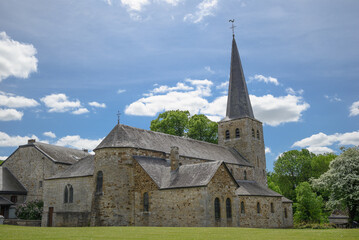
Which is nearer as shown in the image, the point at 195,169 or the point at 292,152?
the point at 195,169

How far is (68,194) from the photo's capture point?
3703cm

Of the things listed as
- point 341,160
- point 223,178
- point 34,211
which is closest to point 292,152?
point 341,160

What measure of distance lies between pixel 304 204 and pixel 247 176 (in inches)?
385

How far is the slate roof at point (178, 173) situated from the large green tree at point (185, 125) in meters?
22.4

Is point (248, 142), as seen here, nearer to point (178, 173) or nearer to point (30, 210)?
point (178, 173)

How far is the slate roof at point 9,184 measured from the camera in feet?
139

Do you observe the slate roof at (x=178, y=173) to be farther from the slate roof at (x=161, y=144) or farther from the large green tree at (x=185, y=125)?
the large green tree at (x=185, y=125)

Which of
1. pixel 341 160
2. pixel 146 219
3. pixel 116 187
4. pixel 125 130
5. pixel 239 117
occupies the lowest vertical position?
pixel 146 219

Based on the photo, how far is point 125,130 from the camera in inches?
1398

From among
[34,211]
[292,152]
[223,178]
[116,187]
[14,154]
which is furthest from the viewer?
[292,152]

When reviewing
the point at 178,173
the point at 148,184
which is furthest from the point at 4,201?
the point at 178,173

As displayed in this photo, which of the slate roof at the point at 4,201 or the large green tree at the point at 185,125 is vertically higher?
the large green tree at the point at 185,125

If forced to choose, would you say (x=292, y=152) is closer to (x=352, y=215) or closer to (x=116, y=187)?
(x=352, y=215)

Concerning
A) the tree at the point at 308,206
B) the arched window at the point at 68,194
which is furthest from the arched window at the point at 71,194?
the tree at the point at 308,206
